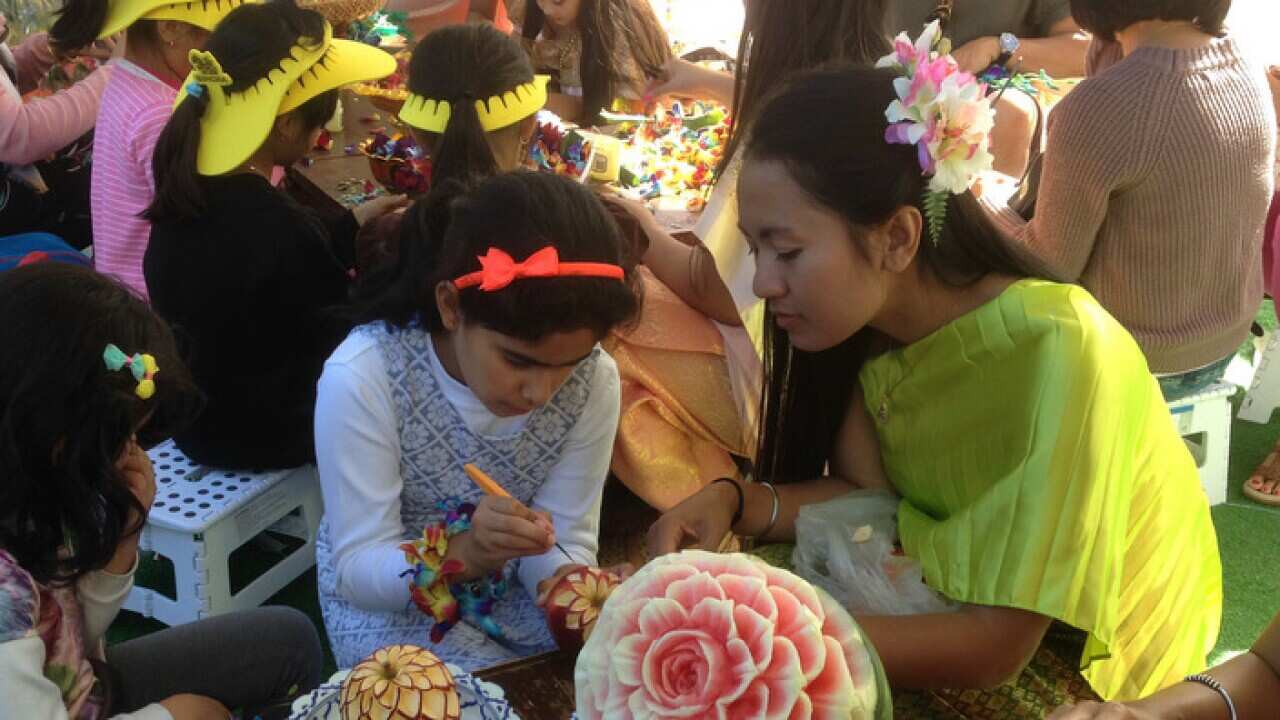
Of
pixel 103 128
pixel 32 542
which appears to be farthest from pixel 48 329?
pixel 103 128

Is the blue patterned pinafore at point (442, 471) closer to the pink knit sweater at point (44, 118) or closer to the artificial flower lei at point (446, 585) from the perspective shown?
the artificial flower lei at point (446, 585)

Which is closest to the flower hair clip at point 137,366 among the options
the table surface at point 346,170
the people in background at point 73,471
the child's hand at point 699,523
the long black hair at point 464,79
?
the people in background at point 73,471

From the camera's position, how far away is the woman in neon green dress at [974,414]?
49.5 inches

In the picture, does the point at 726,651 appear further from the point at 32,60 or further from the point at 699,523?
the point at 32,60

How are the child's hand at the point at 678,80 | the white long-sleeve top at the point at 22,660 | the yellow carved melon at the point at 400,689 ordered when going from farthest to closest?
the child's hand at the point at 678,80 → the white long-sleeve top at the point at 22,660 → the yellow carved melon at the point at 400,689

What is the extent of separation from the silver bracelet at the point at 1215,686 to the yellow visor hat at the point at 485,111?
1.73 m

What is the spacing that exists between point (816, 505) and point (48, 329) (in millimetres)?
981

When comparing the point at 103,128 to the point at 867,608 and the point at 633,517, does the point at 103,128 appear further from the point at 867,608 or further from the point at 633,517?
the point at 867,608

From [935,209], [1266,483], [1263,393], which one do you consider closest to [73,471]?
[935,209]

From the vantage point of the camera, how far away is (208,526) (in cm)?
210

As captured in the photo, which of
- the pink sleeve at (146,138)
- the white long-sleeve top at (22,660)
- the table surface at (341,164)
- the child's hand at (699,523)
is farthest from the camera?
the table surface at (341,164)

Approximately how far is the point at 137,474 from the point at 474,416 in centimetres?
46

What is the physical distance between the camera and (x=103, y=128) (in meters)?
2.65

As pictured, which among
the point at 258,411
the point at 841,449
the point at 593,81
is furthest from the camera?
the point at 593,81
